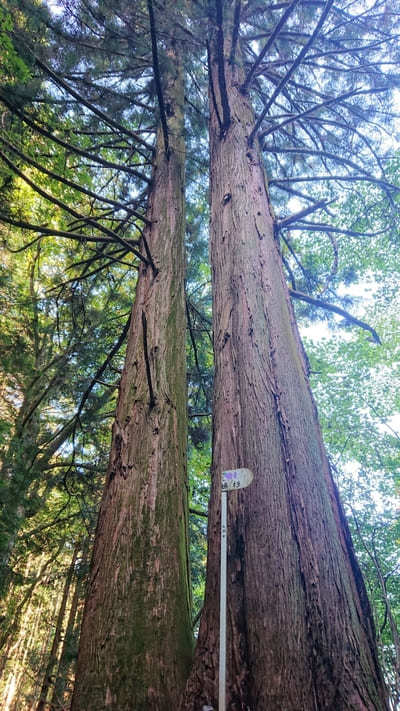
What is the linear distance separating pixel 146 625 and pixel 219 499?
570mm

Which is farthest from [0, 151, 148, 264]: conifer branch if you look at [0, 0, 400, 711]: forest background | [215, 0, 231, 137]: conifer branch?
[215, 0, 231, 137]: conifer branch

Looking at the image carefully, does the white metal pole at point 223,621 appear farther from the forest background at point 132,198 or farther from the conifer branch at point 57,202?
the conifer branch at point 57,202

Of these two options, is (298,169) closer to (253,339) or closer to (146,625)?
(253,339)

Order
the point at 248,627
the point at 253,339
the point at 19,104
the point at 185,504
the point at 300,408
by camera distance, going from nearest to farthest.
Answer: the point at 248,627 < the point at 300,408 < the point at 253,339 < the point at 185,504 < the point at 19,104

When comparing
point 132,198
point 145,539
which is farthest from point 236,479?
point 132,198

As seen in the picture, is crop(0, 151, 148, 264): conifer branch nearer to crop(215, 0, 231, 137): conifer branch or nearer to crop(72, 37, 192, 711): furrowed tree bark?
crop(72, 37, 192, 711): furrowed tree bark

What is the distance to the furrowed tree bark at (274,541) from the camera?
3.55 feet

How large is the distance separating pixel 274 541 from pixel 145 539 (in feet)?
2.41

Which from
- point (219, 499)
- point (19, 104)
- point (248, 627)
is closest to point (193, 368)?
point (19, 104)

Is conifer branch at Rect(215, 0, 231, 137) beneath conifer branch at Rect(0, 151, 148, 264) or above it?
above

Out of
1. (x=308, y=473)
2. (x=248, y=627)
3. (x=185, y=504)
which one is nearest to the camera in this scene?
(x=248, y=627)

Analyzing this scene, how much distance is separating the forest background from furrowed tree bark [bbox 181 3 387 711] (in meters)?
0.93

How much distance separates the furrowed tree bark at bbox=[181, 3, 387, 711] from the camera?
1081 mm

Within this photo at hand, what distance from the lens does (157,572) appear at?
170 cm
